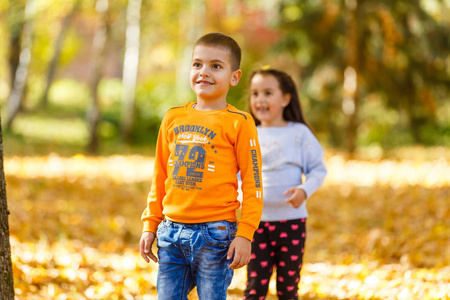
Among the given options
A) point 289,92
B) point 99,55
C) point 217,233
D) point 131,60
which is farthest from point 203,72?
point 131,60

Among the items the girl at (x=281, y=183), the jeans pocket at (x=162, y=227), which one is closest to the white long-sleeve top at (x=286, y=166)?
the girl at (x=281, y=183)

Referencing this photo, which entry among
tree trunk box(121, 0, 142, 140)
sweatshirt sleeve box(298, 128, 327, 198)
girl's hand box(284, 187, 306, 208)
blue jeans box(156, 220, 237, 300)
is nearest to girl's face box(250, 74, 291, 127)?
sweatshirt sleeve box(298, 128, 327, 198)

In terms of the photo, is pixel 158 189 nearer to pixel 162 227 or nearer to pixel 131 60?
pixel 162 227

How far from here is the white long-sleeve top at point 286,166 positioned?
3.41m

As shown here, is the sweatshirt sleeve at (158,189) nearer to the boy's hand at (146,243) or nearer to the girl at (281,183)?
the boy's hand at (146,243)

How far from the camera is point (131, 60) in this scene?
52.3 feet

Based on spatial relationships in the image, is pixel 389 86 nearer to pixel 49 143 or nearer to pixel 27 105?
pixel 49 143

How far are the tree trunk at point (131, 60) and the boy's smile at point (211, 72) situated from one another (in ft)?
43.9

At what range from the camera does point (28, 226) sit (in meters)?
6.02

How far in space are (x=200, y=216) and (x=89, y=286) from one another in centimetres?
238

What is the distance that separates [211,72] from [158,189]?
0.65m

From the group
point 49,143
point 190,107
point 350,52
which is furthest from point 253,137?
point 49,143

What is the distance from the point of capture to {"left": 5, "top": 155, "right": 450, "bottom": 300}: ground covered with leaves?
4395mm

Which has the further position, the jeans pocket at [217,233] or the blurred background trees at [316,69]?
the blurred background trees at [316,69]
